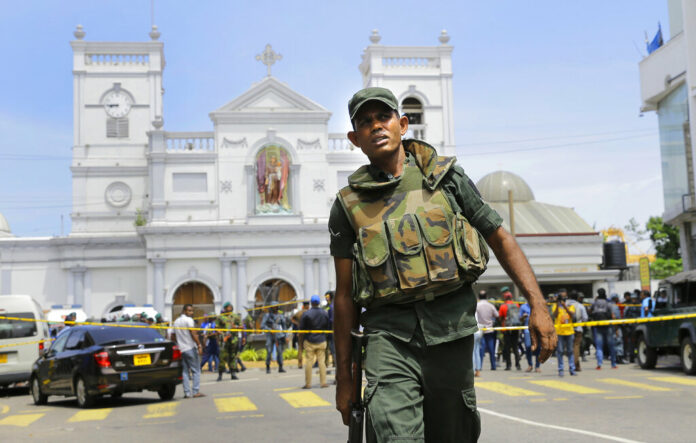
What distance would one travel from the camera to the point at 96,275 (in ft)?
170

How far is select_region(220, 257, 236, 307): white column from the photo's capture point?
49.1 metres

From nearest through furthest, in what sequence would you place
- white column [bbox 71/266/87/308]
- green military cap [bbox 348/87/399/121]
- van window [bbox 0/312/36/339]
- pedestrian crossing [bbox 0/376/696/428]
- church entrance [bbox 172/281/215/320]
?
green military cap [bbox 348/87/399/121] → pedestrian crossing [bbox 0/376/696/428] → van window [bbox 0/312/36/339] → church entrance [bbox 172/281/215/320] → white column [bbox 71/266/87/308]

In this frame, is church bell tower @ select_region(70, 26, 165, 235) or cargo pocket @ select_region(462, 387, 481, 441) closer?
cargo pocket @ select_region(462, 387, 481, 441)

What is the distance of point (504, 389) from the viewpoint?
47.7 ft

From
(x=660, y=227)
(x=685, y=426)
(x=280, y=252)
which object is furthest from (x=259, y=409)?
(x=660, y=227)

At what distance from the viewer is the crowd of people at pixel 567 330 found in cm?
1794

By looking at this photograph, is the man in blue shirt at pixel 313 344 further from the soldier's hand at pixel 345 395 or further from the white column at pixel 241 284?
the white column at pixel 241 284

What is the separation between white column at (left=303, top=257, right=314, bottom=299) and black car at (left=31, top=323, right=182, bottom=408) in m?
34.0

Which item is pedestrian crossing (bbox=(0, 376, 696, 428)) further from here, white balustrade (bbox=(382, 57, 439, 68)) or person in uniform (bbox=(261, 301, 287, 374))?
white balustrade (bbox=(382, 57, 439, 68))

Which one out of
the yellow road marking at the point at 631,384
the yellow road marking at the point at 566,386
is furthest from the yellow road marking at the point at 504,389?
the yellow road marking at the point at 631,384

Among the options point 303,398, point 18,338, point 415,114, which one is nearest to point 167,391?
point 303,398

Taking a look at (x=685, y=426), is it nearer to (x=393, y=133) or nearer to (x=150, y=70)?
(x=393, y=133)

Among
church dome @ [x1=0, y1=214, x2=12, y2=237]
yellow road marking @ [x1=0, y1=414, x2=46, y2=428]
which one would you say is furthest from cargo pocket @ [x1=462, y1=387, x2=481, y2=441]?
church dome @ [x1=0, y1=214, x2=12, y2=237]

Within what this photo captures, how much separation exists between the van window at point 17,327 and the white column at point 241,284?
2940 centimetres
